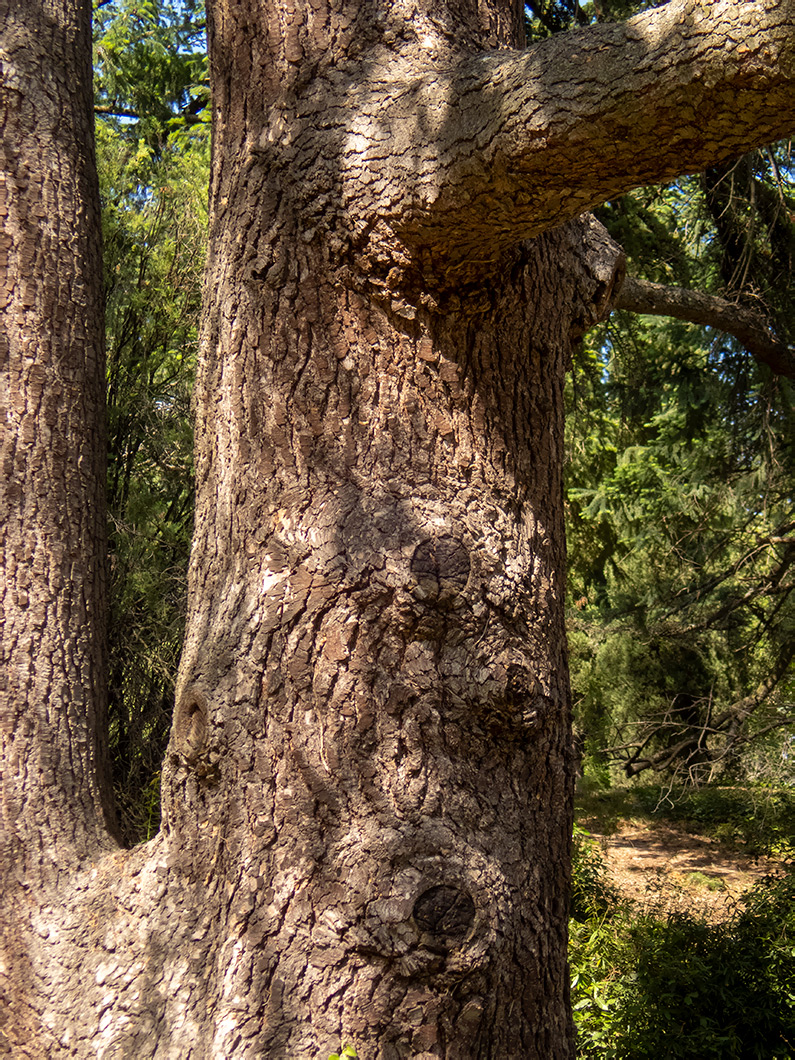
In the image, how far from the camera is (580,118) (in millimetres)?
1421

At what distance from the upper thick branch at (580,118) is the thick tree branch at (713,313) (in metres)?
3.24

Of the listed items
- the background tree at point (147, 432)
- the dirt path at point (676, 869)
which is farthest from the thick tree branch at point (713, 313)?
the dirt path at point (676, 869)

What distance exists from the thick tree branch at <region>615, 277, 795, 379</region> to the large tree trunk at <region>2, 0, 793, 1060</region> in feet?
Result: 10.4

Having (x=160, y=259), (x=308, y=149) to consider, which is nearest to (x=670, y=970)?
(x=308, y=149)

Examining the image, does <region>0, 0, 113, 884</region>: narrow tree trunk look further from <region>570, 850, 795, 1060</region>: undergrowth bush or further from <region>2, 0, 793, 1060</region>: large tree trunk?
<region>570, 850, 795, 1060</region>: undergrowth bush

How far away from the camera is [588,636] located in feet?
32.7

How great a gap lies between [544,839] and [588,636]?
856 cm

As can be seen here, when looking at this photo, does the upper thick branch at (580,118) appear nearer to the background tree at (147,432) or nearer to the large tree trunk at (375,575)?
the large tree trunk at (375,575)

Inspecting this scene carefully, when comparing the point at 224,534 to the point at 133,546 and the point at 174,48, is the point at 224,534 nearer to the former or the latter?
the point at 133,546

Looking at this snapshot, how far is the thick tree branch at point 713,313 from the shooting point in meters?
4.99

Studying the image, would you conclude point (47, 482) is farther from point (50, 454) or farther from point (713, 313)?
point (713, 313)

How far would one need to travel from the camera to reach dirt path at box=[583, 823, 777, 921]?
702cm

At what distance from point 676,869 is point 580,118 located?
8.40 metres

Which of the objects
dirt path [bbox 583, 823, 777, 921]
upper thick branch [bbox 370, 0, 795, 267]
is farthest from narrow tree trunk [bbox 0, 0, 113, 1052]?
dirt path [bbox 583, 823, 777, 921]
